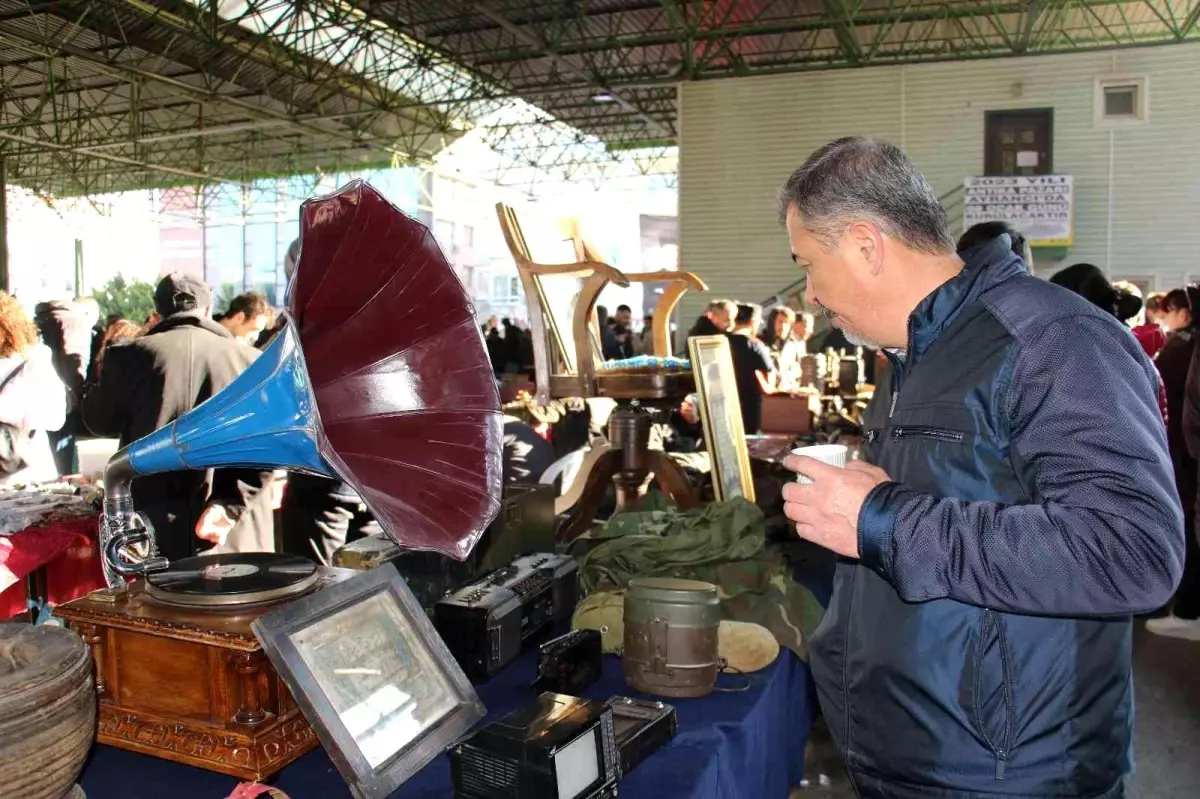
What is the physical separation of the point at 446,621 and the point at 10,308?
9.67ft

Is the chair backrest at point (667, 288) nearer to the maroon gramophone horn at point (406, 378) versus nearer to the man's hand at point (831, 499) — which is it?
the maroon gramophone horn at point (406, 378)

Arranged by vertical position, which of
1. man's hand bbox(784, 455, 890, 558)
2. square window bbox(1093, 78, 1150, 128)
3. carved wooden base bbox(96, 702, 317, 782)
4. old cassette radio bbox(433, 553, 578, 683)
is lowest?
carved wooden base bbox(96, 702, 317, 782)

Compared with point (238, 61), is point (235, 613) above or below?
below

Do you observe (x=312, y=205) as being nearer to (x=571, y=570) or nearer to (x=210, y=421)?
(x=210, y=421)

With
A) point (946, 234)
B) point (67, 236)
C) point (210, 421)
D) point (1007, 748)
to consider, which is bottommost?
point (1007, 748)

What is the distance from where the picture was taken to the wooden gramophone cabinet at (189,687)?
4.10 ft

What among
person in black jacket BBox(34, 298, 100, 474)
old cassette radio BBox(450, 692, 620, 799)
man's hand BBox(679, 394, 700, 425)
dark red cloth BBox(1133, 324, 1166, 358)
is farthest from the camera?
dark red cloth BBox(1133, 324, 1166, 358)

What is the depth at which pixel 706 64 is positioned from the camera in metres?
13.6

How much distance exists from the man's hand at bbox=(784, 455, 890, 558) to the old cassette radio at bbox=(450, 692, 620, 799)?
397mm

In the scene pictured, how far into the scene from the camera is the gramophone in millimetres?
1260

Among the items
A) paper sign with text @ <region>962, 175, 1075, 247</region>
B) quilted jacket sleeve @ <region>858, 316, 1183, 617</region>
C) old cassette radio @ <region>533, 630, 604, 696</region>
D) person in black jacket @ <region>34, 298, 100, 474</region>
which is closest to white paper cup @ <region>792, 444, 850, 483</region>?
quilted jacket sleeve @ <region>858, 316, 1183, 617</region>

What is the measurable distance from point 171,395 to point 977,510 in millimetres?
2951

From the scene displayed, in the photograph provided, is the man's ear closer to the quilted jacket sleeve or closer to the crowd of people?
the quilted jacket sleeve

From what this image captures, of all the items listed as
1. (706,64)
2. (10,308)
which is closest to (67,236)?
(706,64)
